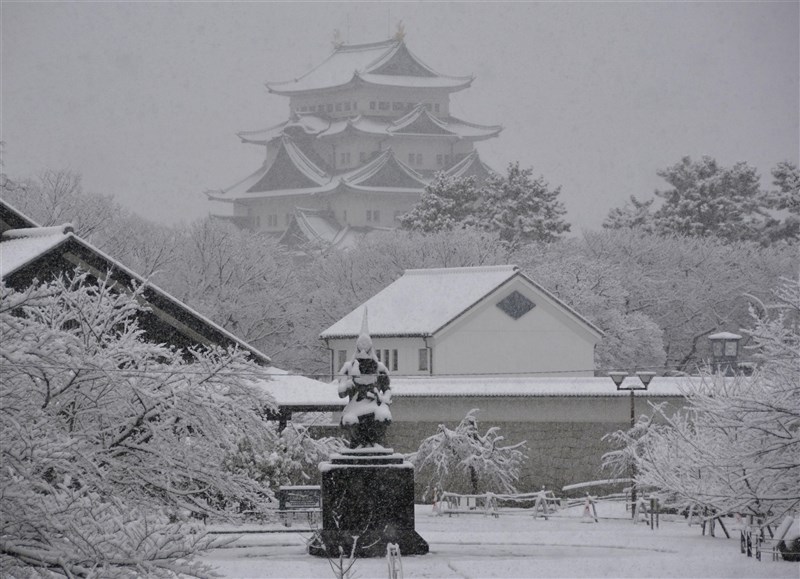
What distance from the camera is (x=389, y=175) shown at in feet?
340

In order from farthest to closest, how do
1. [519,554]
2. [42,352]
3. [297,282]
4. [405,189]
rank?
[405,189], [297,282], [519,554], [42,352]

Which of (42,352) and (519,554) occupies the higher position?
(42,352)

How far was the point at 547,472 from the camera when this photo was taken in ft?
126

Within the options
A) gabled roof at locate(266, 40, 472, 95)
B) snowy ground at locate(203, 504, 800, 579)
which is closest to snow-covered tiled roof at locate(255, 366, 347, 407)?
snowy ground at locate(203, 504, 800, 579)

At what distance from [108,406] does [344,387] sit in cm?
1012

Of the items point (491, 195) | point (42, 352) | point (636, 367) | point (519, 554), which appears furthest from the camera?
point (491, 195)

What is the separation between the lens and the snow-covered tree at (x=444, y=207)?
77188 mm

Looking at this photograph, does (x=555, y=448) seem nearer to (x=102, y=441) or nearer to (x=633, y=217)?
(x=102, y=441)

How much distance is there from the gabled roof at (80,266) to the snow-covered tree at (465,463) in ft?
41.1

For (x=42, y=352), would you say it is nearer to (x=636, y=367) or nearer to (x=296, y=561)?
(x=296, y=561)

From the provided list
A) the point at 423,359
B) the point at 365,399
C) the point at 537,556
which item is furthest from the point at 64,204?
the point at 537,556

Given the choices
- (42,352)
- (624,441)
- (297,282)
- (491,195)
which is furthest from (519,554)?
(491,195)

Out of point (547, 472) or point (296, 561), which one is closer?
point (296, 561)

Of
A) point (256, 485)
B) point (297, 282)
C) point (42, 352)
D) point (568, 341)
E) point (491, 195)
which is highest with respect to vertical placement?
point (491, 195)
